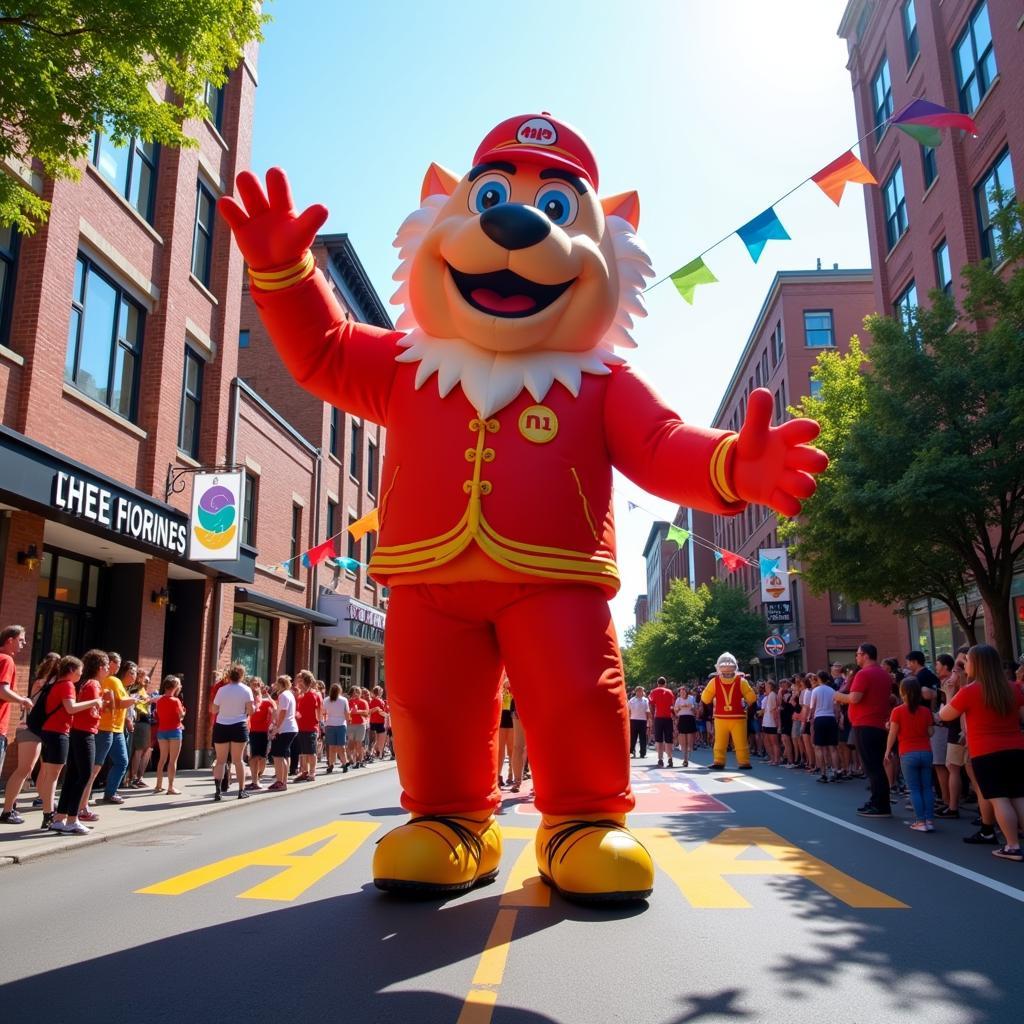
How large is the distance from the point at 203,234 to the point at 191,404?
3411 mm

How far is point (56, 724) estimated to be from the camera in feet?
27.8

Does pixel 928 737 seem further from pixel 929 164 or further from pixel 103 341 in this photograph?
pixel 929 164

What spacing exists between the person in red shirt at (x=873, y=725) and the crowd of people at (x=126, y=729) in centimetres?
513

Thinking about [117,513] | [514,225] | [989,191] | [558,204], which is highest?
[989,191]

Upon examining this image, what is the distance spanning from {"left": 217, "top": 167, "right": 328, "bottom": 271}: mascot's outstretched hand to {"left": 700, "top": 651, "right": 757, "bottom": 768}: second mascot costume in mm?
11046

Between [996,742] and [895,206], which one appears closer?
[996,742]

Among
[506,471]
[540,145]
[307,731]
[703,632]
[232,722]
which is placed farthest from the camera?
[703,632]

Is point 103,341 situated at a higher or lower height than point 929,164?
lower

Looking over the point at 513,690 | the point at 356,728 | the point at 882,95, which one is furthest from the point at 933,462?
the point at 882,95

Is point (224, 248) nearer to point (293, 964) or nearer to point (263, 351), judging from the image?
point (263, 351)

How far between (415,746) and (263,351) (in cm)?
2455

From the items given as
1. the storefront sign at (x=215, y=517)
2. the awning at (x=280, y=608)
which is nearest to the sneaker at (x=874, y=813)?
the storefront sign at (x=215, y=517)

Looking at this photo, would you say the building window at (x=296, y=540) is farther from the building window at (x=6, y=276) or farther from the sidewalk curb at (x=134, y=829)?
the building window at (x=6, y=276)

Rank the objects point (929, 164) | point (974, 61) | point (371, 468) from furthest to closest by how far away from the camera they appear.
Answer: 1. point (371, 468)
2. point (929, 164)
3. point (974, 61)
